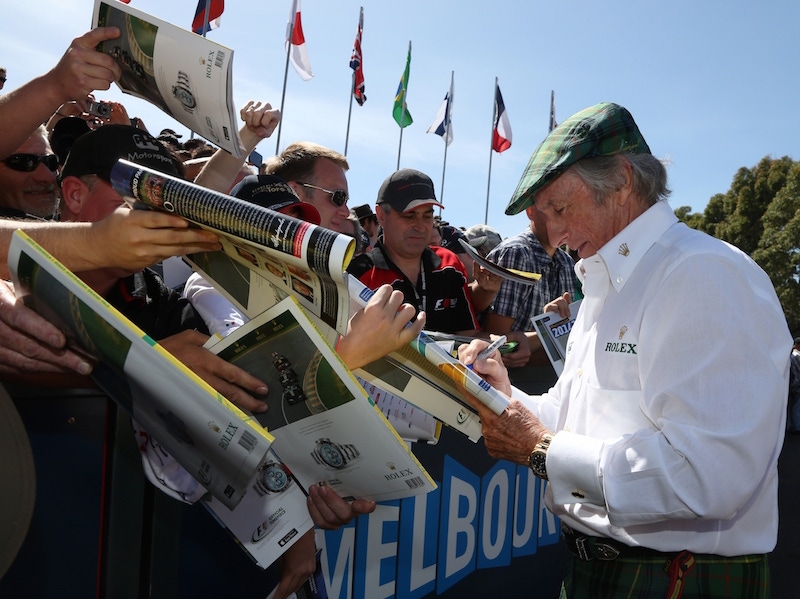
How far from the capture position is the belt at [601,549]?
6.25 feet

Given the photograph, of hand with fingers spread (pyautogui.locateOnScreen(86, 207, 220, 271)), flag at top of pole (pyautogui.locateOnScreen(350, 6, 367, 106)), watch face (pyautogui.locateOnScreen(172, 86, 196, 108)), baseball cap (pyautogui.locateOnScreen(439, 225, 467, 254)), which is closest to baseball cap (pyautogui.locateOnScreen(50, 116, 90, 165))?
watch face (pyautogui.locateOnScreen(172, 86, 196, 108))

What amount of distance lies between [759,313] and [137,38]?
1684 mm

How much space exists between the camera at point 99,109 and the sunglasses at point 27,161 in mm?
490

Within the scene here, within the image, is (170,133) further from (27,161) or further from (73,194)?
(73,194)

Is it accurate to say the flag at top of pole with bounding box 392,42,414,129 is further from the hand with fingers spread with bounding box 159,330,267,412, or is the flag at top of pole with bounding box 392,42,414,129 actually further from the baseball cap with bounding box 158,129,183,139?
the hand with fingers spread with bounding box 159,330,267,412

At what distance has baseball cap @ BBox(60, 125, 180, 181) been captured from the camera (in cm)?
212

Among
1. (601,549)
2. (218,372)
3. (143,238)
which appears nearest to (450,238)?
(601,549)

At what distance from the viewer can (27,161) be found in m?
3.12

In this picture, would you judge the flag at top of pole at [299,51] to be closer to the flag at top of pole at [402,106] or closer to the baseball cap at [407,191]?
the flag at top of pole at [402,106]

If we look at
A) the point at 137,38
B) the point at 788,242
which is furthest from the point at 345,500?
the point at 788,242

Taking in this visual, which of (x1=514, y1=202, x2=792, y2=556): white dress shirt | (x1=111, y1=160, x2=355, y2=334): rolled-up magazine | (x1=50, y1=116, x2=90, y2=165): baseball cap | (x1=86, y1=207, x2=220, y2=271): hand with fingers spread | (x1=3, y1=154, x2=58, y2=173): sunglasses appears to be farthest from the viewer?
(x1=50, y1=116, x2=90, y2=165): baseball cap

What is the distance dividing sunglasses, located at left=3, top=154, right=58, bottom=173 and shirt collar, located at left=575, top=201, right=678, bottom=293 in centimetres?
257

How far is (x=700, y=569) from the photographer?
1.84 meters

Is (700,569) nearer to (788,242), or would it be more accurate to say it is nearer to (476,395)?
(476,395)
